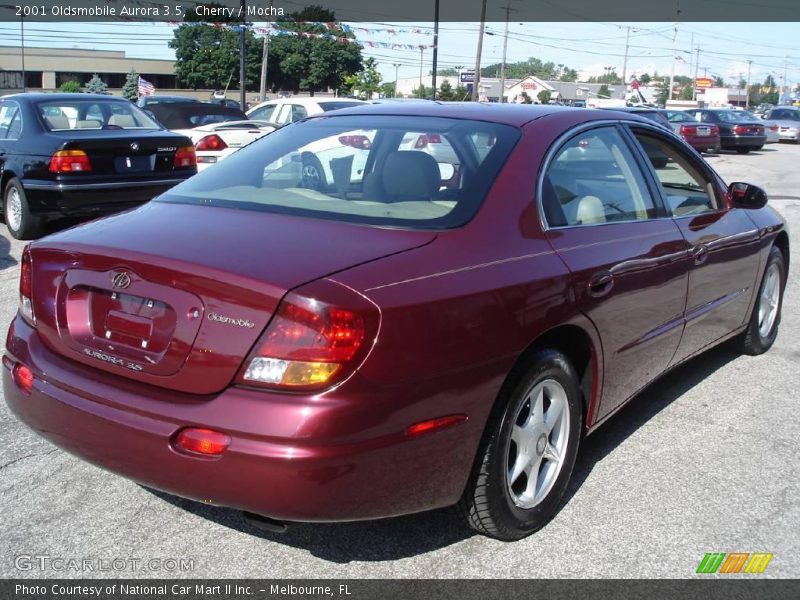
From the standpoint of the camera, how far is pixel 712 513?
133 inches

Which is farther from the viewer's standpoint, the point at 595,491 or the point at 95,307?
the point at 595,491

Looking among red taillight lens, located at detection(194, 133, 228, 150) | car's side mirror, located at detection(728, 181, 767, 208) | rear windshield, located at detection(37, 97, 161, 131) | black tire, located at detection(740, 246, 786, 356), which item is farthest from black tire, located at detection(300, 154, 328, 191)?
red taillight lens, located at detection(194, 133, 228, 150)

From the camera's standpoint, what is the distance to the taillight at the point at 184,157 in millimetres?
9438

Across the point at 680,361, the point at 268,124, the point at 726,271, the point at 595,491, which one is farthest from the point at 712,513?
the point at 268,124

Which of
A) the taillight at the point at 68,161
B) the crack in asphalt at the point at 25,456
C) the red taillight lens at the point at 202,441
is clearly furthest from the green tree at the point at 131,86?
the red taillight lens at the point at 202,441

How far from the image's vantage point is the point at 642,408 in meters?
4.57

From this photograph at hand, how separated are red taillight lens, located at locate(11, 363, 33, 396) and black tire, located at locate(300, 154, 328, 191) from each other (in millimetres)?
1273

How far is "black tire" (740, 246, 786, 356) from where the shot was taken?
533cm

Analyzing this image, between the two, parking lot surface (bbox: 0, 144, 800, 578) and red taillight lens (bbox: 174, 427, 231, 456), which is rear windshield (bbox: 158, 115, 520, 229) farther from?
parking lot surface (bbox: 0, 144, 800, 578)

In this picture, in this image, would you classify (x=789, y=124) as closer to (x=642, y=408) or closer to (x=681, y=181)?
(x=681, y=181)

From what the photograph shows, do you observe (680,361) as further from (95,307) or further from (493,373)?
(95,307)

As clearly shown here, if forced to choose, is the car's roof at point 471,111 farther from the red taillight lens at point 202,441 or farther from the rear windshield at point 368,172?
the red taillight lens at point 202,441

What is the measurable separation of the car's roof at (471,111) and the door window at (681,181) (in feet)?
1.75

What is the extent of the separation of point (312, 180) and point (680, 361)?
216 centimetres
